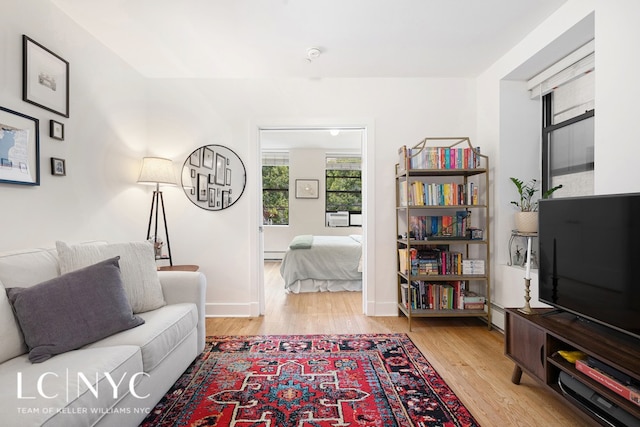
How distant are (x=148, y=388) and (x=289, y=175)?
548 centimetres

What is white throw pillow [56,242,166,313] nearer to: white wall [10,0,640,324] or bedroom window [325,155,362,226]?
white wall [10,0,640,324]

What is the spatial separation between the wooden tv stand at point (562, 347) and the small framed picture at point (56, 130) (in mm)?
3255

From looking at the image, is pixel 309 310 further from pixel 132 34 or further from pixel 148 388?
pixel 132 34

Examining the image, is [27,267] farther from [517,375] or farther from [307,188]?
[307,188]

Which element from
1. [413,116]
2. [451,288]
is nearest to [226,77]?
[413,116]

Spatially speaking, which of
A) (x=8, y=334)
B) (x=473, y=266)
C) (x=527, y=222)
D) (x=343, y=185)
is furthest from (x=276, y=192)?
(x=8, y=334)

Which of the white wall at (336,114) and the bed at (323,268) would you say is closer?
the white wall at (336,114)

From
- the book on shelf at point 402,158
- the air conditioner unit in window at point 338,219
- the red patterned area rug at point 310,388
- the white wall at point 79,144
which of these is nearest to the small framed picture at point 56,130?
the white wall at point 79,144

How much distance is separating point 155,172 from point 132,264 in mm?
1116

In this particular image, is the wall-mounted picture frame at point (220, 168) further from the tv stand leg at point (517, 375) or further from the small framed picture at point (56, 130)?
A: the tv stand leg at point (517, 375)

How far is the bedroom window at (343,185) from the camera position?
22.5ft

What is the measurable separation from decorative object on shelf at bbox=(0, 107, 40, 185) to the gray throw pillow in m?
0.75

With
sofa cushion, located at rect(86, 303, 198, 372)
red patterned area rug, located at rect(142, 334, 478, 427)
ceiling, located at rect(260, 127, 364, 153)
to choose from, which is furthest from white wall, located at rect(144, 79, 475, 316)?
ceiling, located at rect(260, 127, 364, 153)

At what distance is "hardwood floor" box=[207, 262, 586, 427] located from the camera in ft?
5.38
